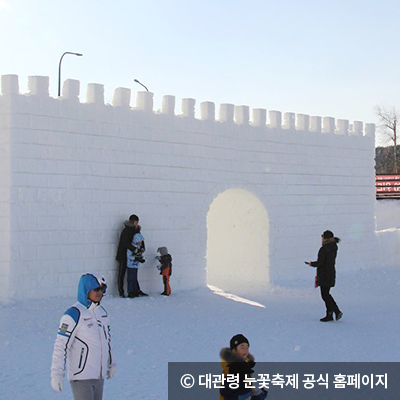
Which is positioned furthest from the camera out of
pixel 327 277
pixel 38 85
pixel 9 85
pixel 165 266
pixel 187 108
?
pixel 187 108

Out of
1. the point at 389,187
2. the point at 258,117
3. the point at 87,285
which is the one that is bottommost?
the point at 87,285

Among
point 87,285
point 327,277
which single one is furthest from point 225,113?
point 87,285

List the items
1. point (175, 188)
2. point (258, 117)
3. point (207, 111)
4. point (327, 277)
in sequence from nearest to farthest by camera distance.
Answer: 1. point (327, 277)
2. point (175, 188)
3. point (207, 111)
4. point (258, 117)

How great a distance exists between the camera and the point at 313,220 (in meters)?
13.0

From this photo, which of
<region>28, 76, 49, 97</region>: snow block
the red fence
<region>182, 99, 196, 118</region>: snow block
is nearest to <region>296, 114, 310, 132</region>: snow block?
<region>182, 99, 196, 118</region>: snow block

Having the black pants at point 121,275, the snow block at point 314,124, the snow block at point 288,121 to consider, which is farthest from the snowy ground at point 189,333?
the snow block at point 314,124

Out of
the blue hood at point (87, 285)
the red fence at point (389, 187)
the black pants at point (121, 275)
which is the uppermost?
the red fence at point (389, 187)

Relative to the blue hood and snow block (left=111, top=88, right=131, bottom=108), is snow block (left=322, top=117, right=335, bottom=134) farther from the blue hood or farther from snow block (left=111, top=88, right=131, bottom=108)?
the blue hood

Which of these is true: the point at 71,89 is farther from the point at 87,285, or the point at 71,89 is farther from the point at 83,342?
the point at 83,342

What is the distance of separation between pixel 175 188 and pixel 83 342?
7.09 metres

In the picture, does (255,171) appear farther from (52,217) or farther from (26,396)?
(26,396)

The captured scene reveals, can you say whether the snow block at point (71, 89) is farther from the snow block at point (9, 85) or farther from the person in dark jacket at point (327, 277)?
the person in dark jacket at point (327, 277)

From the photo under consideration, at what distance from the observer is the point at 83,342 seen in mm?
3797

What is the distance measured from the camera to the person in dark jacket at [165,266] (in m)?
9.97
